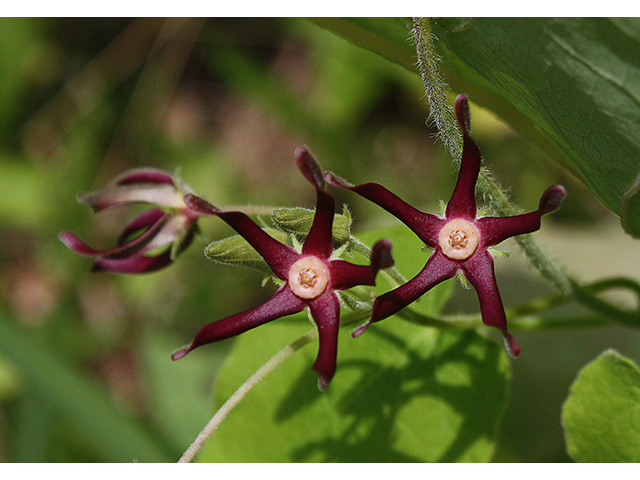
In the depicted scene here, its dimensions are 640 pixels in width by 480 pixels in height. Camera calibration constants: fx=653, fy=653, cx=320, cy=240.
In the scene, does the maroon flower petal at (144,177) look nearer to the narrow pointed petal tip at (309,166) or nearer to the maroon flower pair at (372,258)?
the maroon flower pair at (372,258)

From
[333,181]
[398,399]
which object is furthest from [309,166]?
[398,399]

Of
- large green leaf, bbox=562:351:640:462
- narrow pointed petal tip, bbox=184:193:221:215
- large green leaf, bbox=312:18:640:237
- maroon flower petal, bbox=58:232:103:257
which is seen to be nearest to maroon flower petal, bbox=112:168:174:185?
maroon flower petal, bbox=58:232:103:257

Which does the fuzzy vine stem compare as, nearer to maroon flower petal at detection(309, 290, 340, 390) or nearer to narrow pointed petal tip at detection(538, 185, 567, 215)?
narrow pointed petal tip at detection(538, 185, 567, 215)

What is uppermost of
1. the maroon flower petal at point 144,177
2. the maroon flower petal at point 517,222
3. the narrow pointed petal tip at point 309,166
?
the maroon flower petal at point 144,177

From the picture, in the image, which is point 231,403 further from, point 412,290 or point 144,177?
point 144,177

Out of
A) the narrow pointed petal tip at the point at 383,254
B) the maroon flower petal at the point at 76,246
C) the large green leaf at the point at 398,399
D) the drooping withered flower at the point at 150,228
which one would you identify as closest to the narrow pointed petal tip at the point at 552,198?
the narrow pointed petal tip at the point at 383,254

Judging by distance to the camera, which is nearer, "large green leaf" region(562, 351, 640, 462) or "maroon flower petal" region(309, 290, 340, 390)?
"maroon flower petal" region(309, 290, 340, 390)
